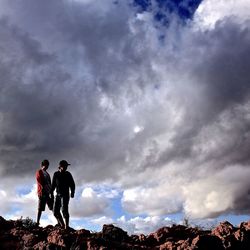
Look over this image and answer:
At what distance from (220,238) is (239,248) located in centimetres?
52

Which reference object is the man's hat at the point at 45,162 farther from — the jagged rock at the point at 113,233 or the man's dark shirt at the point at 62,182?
the jagged rock at the point at 113,233

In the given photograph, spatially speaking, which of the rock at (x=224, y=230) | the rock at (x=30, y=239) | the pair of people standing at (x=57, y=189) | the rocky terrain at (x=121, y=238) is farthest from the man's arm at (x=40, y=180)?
the rock at (x=224, y=230)

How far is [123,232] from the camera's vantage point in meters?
13.8

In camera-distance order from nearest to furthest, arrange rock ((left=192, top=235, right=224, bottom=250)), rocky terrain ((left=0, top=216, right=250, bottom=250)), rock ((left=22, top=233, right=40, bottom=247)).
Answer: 1. rock ((left=192, top=235, right=224, bottom=250))
2. rocky terrain ((left=0, top=216, right=250, bottom=250))
3. rock ((left=22, top=233, right=40, bottom=247))

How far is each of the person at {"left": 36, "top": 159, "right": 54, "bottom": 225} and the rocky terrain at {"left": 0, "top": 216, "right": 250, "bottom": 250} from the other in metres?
1.10

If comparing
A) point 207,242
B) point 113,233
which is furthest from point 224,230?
point 113,233

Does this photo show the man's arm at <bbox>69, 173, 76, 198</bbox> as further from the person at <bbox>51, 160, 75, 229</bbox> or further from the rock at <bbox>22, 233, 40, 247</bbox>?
the rock at <bbox>22, 233, 40, 247</bbox>

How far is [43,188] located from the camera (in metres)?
15.7

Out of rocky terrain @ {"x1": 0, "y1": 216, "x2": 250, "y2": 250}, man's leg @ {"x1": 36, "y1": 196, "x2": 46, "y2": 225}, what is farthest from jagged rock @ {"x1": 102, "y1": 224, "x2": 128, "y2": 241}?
man's leg @ {"x1": 36, "y1": 196, "x2": 46, "y2": 225}

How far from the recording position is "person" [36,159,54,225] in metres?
15.6

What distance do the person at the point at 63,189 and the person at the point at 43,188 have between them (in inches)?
10.2

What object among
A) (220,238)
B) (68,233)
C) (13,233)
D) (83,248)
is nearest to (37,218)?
(13,233)

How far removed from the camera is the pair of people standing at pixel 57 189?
50.4 feet

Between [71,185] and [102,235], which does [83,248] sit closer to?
[102,235]
